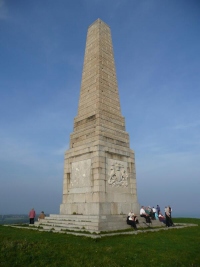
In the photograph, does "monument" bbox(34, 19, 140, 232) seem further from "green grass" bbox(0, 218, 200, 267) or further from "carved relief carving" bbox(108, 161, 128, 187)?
"green grass" bbox(0, 218, 200, 267)

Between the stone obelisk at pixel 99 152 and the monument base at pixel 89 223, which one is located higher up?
the stone obelisk at pixel 99 152

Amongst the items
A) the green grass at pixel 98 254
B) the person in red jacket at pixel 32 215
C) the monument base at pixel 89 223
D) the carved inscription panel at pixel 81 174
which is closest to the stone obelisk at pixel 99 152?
the carved inscription panel at pixel 81 174

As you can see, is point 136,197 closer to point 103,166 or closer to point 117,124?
point 103,166

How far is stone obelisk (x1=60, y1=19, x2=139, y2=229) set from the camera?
15266 millimetres

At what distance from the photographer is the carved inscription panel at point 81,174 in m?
16.1

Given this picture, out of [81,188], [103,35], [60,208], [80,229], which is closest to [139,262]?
[80,229]

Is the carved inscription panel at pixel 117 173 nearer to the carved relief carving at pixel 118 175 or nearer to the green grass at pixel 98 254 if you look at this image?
the carved relief carving at pixel 118 175

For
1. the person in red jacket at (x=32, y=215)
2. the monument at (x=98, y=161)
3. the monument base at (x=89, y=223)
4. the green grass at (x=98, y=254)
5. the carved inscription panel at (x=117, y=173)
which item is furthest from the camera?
the person in red jacket at (x=32, y=215)

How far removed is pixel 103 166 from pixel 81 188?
95.6 inches

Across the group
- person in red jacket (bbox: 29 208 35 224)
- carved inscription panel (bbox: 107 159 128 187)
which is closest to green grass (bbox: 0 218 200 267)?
carved inscription panel (bbox: 107 159 128 187)

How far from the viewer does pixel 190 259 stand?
7.18 meters

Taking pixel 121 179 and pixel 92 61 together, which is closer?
pixel 121 179

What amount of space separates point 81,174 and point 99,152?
94.8 inches

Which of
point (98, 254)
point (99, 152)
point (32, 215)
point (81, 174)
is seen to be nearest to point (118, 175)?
point (99, 152)
